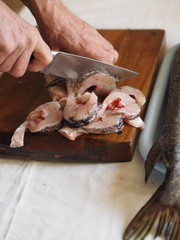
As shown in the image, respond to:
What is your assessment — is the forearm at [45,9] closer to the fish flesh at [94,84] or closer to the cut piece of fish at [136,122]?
the fish flesh at [94,84]

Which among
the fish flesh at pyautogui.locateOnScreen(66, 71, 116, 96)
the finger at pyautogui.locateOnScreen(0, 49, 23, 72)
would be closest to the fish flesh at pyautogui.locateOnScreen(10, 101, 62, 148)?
the fish flesh at pyautogui.locateOnScreen(66, 71, 116, 96)

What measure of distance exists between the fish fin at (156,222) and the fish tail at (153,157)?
0.46ft

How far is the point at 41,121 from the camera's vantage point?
4.99ft

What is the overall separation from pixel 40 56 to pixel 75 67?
0.22 metres

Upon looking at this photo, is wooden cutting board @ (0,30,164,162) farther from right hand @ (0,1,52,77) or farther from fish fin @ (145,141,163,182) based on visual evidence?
right hand @ (0,1,52,77)

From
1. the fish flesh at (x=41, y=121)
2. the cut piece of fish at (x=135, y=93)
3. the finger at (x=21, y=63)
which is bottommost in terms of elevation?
the fish flesh at (x=41, y=121)

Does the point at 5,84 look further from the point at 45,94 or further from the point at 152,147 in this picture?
the point at 152,147

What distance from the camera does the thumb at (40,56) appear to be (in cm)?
141

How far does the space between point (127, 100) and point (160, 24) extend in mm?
967

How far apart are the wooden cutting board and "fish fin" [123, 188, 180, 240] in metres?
0.32

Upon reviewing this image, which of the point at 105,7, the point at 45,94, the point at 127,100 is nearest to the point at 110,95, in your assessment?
the point at 127,100

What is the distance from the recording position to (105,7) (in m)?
2.59

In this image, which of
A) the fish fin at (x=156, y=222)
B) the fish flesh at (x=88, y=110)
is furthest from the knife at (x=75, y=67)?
the fish fin at (x=156, y=222)

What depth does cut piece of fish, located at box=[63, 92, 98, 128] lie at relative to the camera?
144 cm
